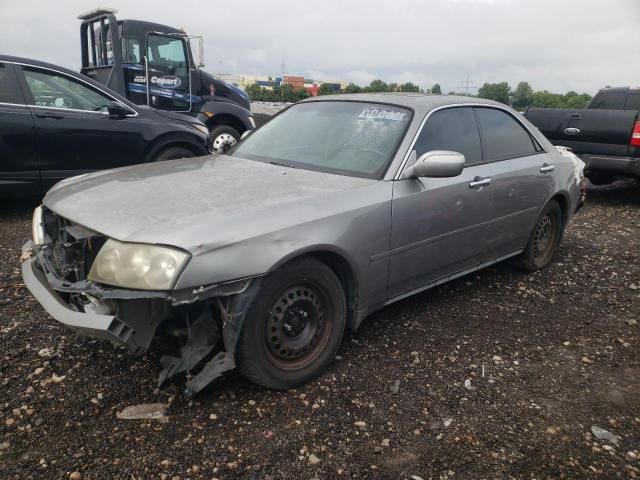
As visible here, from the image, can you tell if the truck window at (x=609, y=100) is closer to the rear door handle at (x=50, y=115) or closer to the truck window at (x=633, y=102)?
the truck window at (x=633, y=102)

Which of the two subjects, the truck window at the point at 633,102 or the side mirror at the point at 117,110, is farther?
the truck window at the point at 633,102

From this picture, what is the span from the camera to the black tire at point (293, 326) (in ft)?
8.50

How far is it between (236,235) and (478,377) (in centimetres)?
172

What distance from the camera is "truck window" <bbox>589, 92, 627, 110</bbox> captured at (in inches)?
394

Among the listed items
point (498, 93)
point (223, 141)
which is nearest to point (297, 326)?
point (498, 93)

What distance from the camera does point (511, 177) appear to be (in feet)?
13.6

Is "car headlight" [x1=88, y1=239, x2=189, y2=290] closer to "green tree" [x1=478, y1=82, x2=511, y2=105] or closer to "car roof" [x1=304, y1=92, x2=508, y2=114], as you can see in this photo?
"car roof" [x1=304, y1=92, x2=508, y2=114]

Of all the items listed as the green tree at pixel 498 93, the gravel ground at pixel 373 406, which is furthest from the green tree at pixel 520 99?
the gravel ground at pixel 373 406

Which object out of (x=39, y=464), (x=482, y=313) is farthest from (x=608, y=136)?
(x=39, y=464)

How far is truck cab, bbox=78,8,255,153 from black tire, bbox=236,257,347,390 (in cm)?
719

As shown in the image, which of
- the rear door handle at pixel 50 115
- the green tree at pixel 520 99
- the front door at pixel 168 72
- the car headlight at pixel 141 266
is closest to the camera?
the car headlight at pixel 141 266

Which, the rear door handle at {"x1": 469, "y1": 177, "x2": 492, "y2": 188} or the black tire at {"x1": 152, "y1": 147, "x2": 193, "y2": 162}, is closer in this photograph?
the rear door handle at {"x1": 469, "y1": 177, "x2": 492, "y2": 188}

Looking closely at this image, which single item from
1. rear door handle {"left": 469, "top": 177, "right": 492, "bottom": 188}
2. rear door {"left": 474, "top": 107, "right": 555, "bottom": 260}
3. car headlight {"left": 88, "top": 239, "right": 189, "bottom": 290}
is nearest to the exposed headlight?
car headlight {"left": 88, "top": 239, "right": 189, "bottom": 290}

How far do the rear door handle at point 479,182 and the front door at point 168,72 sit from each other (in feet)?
24.9
